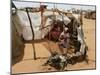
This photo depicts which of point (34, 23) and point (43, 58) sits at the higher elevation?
point (34, 23)

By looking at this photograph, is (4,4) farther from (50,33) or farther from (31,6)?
(50,33)

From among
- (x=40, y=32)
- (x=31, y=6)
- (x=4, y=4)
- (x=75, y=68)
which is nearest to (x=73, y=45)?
(x=75, y=68)

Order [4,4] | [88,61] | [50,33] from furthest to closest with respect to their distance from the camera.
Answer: [88,61] < [50,33] < [4,4]

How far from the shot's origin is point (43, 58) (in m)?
2.18

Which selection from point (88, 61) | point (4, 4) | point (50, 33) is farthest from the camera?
point (88, 61)

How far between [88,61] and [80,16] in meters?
0.52

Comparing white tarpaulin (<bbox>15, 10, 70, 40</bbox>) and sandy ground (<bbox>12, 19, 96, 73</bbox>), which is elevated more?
white tarpaulin (<bbox>15, 10, 70, 40</bbox>)

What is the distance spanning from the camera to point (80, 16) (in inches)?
92.7

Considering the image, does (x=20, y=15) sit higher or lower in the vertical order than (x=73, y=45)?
higher

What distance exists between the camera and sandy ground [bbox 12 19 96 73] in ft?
6.88

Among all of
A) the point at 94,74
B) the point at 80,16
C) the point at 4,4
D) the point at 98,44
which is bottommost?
the point at 94,74

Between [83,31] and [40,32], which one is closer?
[40,32]

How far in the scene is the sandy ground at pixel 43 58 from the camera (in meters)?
2.10

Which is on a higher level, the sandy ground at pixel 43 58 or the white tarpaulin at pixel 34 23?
→ the white tarpaulin at pixel 34 23
